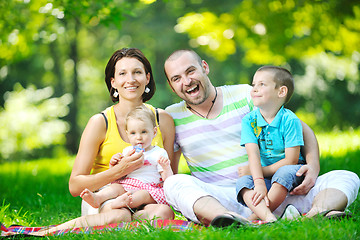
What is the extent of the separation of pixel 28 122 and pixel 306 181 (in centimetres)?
1546

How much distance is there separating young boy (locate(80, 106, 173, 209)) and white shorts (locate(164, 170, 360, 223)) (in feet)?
0.68

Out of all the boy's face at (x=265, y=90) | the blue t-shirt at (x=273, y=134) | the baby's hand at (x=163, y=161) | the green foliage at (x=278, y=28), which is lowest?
the baby's hand at (x=163, y=161)

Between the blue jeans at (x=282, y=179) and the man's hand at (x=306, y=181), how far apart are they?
0.11 feet

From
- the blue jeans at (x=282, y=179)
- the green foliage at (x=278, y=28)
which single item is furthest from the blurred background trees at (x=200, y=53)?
the blue jeans at (x=282, y=179)

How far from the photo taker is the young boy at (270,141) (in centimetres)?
307

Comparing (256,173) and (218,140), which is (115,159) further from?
(256,173)

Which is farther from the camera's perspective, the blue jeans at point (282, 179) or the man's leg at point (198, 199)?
the blue jeans at point (282, 179)

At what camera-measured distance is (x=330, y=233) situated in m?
2.42

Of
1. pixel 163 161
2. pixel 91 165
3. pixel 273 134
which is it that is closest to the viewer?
pixel 273 134

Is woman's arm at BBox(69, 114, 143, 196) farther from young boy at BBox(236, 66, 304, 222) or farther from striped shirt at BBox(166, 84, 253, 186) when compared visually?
young boy at BBox(236, 66, 304, 222)

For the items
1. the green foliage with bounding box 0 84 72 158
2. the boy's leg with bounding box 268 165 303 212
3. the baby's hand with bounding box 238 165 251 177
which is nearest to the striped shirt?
the baby's hand with bounding box 238 165 251 177

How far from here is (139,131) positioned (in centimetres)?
343

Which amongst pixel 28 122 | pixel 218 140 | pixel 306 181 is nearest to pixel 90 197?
pixel 218 140

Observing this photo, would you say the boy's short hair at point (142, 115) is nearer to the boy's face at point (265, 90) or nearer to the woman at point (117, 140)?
the woman at point (117, 140)
